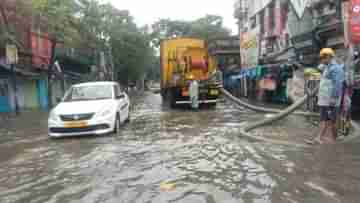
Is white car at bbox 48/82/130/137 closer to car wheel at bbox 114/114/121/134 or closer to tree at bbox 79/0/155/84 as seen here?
car wheel at bbox 114/114/121/134

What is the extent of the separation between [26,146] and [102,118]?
1959 millimetres

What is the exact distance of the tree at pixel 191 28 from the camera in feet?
161

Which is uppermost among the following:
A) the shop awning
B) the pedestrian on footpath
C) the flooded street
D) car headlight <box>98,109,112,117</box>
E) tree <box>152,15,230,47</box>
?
tree <box>152,15,230,47</box>

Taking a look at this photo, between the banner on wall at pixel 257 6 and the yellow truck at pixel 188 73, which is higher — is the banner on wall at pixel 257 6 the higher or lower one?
the higher one

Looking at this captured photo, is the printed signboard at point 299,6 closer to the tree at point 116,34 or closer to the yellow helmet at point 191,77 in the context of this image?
the yellow helmet at point 191,77

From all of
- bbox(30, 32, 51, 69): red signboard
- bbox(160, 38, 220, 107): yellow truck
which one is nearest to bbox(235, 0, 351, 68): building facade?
bbox(160, 38, 220, 107): yellow truck

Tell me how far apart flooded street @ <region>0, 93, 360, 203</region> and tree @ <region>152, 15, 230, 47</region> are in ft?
137

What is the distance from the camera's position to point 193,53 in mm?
17328

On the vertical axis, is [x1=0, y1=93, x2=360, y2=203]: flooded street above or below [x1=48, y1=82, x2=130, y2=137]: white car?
below

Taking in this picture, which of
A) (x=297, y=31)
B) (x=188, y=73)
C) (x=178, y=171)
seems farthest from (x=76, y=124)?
(x=297, y=31)

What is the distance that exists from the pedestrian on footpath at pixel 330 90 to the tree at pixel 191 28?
140 feet

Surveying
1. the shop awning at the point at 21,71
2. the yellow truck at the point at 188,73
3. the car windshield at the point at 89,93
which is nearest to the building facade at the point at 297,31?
the yellow truck at the point at 188,73

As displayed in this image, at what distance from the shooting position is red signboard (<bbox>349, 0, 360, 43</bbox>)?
336 inches

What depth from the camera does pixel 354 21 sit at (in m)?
8.57
